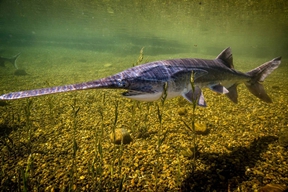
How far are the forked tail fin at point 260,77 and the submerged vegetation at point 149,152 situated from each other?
1.09m

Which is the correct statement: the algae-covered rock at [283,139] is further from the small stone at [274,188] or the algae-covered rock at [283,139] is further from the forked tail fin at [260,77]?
the small stone at [274,188]

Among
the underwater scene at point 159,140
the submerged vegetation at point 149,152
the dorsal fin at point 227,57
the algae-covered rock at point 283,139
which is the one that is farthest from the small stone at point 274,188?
the dorsal fin at point 227,57

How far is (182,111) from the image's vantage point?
5.97m

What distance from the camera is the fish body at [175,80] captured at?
8.51 ft

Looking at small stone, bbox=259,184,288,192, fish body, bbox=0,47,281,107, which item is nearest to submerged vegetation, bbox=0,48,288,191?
small stone, bbox=259,184,288,192

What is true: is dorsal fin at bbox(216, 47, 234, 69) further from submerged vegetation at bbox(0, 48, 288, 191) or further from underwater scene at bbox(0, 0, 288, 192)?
submerged vegetation at bbox(0, 48, 288, 191)

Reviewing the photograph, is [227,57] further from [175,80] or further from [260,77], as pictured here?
[175,80]

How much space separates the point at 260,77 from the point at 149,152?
396 centimetres

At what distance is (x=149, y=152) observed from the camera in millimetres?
3959

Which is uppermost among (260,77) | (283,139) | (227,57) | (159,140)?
(227,57)

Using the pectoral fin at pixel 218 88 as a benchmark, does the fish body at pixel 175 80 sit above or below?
above

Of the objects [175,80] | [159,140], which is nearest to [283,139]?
[175,80]

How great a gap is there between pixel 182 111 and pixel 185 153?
238 centimetres

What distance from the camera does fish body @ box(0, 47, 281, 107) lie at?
2594 mm
